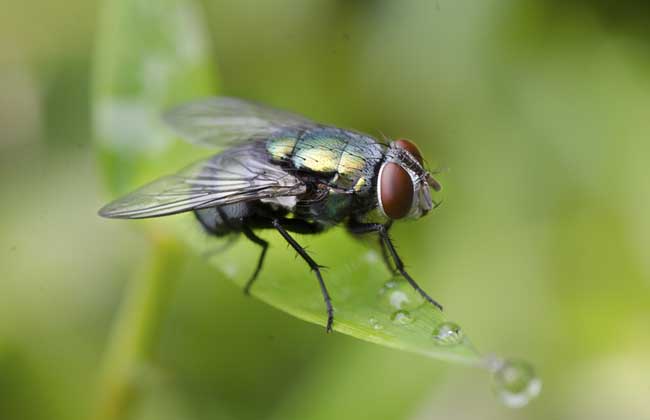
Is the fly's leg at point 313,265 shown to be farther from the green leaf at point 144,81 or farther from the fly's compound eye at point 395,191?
the green leaf at point 144,81

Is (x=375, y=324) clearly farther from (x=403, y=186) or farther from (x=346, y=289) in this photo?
(x=403, y=186)

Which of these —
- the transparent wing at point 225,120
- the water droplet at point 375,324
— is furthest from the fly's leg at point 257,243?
the water droplet at point 375,324

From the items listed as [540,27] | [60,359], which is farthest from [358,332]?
[540,27]

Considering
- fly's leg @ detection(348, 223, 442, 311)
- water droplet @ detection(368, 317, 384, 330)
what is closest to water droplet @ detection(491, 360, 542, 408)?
water droplet @ detection(368, 317, 384, 330)

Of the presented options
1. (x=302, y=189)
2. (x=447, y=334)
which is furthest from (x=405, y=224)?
(x=447, y=334)

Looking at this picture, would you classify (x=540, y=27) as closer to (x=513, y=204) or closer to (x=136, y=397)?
(x=513, y=204)
